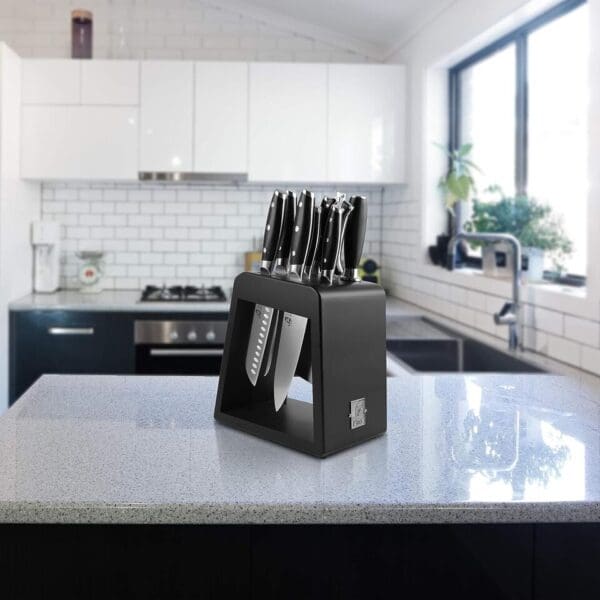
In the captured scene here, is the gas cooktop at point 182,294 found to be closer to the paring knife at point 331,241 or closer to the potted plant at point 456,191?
the potted plant at point 456,191

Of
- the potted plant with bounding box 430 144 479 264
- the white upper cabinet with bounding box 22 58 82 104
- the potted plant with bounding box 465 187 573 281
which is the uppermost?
the white upper cabinet with bounding box 22 58 82 104

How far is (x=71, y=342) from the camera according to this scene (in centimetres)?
388

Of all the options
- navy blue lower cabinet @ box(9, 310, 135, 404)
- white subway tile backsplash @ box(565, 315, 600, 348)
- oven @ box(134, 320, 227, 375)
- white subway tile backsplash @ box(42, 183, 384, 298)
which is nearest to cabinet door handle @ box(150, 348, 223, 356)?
oven @ box(134, 320, 227, 375)

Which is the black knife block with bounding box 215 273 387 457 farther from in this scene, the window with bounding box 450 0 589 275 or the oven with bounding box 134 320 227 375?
the oven with bounding box 134 320 227 375

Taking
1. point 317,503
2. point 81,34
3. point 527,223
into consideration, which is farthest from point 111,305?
point 317,503

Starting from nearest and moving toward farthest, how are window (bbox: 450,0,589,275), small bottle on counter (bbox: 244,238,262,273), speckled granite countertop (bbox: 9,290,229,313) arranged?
window (bbox: 450,0,589,275) → speckled granite countertop (bbox: 9,290,229,313) → small bottle on counter (bbox: 244,238,262,273)

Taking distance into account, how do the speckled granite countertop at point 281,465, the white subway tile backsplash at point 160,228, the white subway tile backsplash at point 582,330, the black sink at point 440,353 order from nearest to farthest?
the speckled granite countertop at point 281,465, the white subway tile backsplash at point 582,330, the black sink at point 440,353, the white subway tile backsplash at point 160,228

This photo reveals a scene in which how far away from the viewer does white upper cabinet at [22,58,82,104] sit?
Result: 4.11 m

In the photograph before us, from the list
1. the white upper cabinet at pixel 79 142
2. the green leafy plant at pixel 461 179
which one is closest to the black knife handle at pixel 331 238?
the green leafy plant at pixel 461 179

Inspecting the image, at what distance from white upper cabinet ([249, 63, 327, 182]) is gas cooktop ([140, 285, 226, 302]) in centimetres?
71

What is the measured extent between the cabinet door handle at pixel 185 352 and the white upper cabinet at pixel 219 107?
105 cm

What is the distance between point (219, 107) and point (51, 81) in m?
0.94

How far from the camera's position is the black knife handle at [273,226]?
1330 mm

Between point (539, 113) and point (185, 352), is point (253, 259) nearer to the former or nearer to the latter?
point (185, 352)
